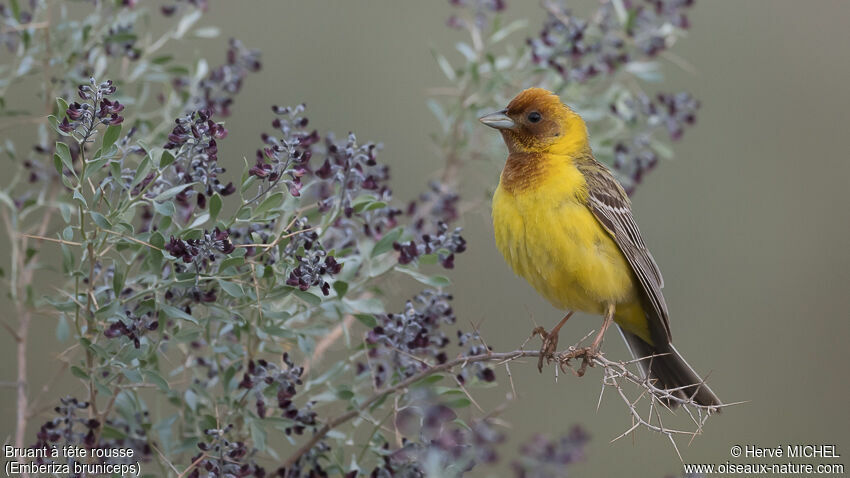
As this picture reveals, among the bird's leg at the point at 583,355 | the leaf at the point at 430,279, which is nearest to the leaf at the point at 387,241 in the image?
the leaf at the point at 430,279

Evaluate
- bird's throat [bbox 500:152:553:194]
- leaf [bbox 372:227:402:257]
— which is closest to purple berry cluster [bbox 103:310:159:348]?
leaf [bbox 372:227:402:257]

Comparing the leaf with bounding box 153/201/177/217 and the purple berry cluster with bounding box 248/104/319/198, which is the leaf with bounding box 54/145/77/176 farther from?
the purple berry cluster with bounding box 248/104/319/198

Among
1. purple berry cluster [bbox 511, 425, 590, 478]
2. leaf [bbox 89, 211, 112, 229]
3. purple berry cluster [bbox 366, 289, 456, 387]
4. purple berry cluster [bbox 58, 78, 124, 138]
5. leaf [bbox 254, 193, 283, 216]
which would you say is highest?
purple berry cluster [bbox 58, 78, 124, 138]

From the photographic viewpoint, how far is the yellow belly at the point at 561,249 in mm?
4121

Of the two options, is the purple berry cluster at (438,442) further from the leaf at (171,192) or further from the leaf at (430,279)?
the leaf at (171,192)

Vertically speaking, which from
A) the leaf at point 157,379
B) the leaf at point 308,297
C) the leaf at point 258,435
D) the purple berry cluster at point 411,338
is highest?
the leaf at point 308,297

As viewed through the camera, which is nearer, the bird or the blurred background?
the bird

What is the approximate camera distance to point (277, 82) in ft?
25.7

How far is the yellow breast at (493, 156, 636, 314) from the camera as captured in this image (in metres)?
4.12

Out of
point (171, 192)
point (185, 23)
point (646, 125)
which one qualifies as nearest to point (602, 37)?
point (646, 125)

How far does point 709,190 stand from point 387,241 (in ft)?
19.1

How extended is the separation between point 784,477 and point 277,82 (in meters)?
5.04

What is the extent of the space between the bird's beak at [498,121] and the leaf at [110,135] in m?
2.02

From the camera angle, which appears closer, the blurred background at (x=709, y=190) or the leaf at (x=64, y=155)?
the leaf at (x=64, y=155)
